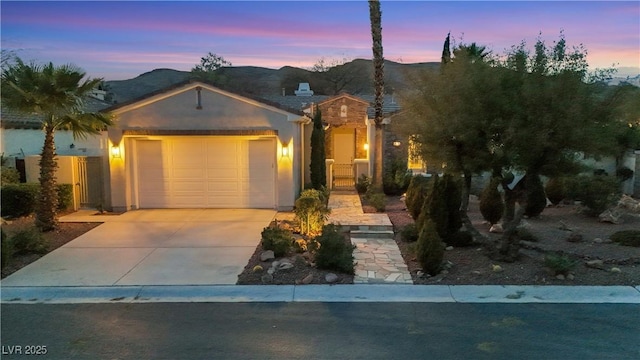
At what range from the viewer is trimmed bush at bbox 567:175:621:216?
460 inches

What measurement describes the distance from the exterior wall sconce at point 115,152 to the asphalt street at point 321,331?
7.53 metres

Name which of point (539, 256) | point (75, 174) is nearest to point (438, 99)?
point (539, 256)

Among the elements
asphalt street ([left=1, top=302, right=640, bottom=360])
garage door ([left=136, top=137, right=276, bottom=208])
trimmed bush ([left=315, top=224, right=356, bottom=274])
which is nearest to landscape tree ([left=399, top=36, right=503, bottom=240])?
trimmed bush ([left=315, top=224, right=356, bottom=274])

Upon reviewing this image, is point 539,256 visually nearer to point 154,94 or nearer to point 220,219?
point 220,219

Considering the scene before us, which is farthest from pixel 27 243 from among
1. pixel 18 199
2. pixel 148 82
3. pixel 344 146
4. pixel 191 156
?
pixel 148 82

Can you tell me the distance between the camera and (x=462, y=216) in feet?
29.7

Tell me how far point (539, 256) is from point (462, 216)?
1533mm

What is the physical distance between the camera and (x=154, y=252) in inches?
358

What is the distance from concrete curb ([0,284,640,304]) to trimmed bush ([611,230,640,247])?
2.67m

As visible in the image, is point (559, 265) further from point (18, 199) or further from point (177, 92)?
point (18, 199)

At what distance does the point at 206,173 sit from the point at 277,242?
618 cm

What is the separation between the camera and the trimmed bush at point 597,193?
38.3 ft

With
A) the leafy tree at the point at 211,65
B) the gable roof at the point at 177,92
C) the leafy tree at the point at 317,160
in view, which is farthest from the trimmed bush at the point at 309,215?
the leafy tree at the point at 211,65

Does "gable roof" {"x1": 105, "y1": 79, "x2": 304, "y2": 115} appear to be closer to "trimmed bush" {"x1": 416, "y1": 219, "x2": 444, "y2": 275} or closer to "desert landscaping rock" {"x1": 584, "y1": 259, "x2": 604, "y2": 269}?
"trimmed bush" {"x1": 416, "y1": 219, "x2": 444, "y2": 275}
